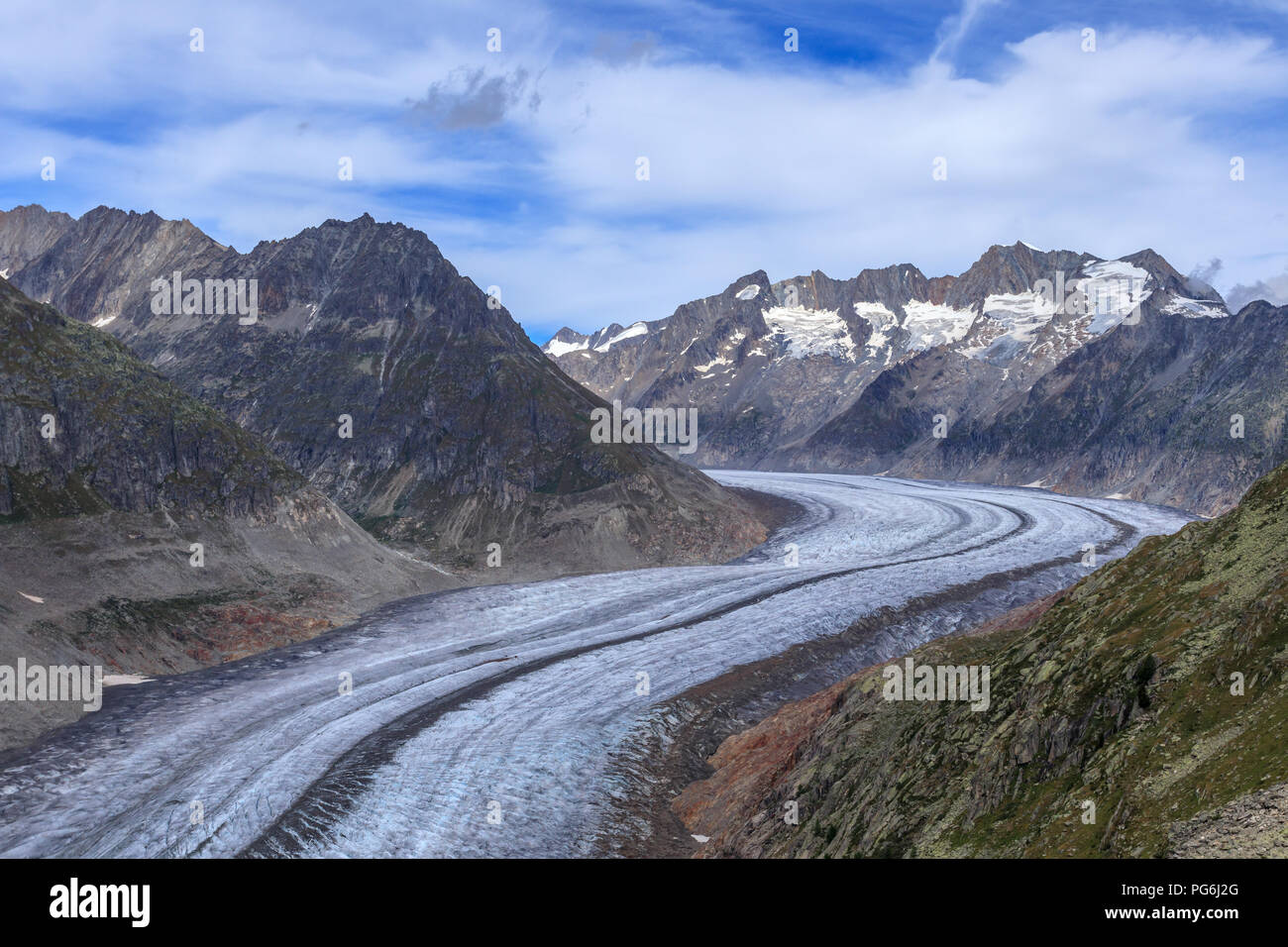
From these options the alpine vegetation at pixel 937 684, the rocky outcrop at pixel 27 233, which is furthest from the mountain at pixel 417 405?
the alpine vegetation at pixel 937 684

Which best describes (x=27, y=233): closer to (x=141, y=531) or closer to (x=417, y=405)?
(x=417, y=405)

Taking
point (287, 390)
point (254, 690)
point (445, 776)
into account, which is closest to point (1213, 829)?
point (445, 776)

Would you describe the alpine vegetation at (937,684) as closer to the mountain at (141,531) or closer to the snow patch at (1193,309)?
the mountain at (141,531)

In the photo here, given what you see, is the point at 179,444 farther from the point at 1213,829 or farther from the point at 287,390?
the point at 1213,829

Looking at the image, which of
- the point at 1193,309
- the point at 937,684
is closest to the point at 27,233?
the point at 937,684

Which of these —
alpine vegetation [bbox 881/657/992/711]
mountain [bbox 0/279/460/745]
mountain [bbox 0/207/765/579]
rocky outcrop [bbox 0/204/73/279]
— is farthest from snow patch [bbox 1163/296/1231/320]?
rocky outcrop [bbox 0/204/73/279]

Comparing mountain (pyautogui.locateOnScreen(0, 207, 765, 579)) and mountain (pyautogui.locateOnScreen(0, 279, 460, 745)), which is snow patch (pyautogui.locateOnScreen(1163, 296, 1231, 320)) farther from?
mountain (pyautogui.locateOnScreen(0, 279, 460, 745))
